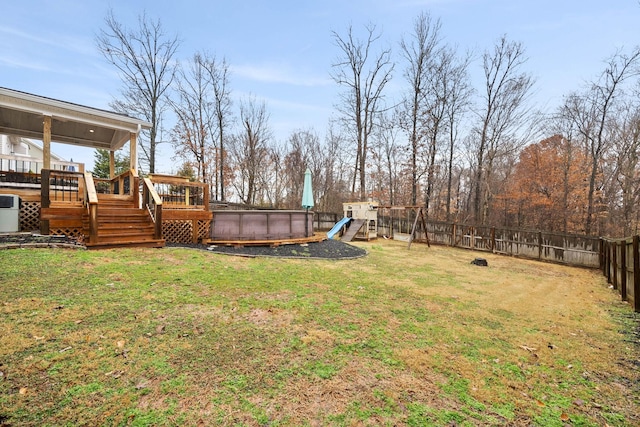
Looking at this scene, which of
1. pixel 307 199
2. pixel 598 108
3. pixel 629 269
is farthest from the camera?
pixel 598 108

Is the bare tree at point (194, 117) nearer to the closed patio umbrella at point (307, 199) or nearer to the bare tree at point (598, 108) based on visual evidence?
the closed patio umbrella at point (307, 199)

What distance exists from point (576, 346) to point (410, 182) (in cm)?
1769

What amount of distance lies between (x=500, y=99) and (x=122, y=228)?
21350mm

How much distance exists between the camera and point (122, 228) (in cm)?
707

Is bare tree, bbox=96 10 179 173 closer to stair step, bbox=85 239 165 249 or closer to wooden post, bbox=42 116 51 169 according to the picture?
wooden post, bbox=42 116 51 169

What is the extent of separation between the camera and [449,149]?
802 inches

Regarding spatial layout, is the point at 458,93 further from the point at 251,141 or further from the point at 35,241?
the point at 35,241

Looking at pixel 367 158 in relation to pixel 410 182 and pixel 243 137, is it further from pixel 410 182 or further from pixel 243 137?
pixel 243 137

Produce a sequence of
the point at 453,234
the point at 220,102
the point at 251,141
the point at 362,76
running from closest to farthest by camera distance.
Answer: the point at 453,234 → the point at 362,76 → the point at 220,102 → the point at 251,141

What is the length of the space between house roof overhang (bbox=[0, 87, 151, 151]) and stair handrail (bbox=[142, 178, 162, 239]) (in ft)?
8.96

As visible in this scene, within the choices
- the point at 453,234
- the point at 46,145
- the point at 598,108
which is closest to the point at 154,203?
the point at 46,145

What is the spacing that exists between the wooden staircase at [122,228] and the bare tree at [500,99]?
60.8 ft

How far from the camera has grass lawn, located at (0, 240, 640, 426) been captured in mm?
1902

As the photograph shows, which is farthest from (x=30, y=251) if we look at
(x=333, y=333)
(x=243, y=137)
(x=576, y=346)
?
(x=243, y=137)
